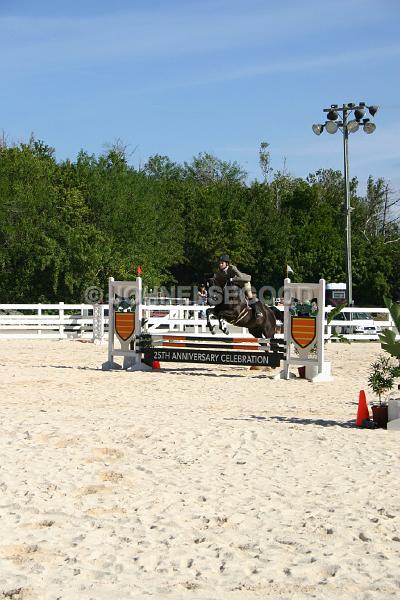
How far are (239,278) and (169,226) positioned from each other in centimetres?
3905

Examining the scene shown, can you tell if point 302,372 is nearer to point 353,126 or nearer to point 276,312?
point 276,312

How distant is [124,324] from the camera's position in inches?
700

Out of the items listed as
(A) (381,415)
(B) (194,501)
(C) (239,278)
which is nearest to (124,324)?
(C) (239,278)

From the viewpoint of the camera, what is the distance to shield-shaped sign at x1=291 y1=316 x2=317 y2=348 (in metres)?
16.1

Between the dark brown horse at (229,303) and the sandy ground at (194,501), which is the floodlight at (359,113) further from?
the sandy ground at (194,501)

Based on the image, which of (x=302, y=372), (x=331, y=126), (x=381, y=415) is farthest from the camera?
(x=331, y=126)

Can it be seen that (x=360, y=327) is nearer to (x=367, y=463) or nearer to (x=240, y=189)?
(x=367, y=463)

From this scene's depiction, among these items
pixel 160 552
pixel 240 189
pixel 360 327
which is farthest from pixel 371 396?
pixel 240 189

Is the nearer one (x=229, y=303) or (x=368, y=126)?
(x=229, y=303)

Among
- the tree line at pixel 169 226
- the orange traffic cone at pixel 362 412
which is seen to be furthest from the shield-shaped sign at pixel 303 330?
the tree line at pixel 169 226

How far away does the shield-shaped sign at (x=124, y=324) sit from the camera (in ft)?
58.0

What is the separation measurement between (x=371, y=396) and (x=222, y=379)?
371 cm

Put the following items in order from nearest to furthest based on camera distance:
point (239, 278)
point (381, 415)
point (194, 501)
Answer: point (194, 501)
point (381, 415)
point (239, 278)

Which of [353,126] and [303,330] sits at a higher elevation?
[353,126]
